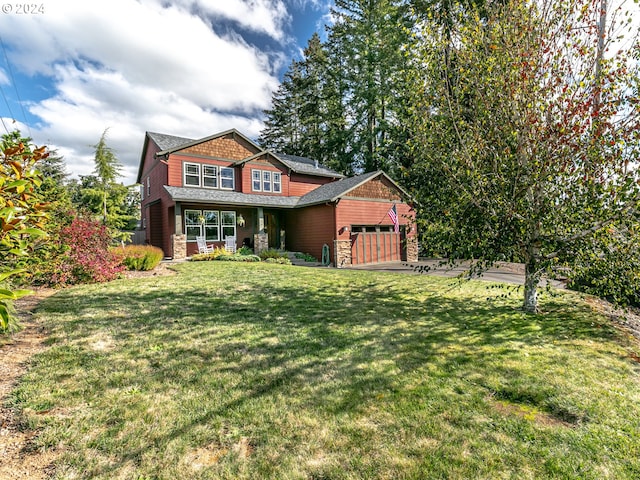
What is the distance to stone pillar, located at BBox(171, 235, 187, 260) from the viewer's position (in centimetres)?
1518

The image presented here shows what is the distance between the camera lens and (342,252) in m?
15.5

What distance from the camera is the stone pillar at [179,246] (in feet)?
49.8

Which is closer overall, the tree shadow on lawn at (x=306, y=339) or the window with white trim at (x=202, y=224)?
the tree shadow on lawn at (x=306, y=339)

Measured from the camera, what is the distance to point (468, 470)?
79.0 inches

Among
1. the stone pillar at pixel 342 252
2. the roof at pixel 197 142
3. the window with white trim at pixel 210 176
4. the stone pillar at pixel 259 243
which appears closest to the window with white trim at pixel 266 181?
the roof at pixel 197 142

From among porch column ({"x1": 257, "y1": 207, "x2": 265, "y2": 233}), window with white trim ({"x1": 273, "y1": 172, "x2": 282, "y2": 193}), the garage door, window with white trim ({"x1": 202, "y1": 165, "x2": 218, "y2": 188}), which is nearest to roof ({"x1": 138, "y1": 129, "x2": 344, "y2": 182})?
window with white trim ({"x1": 273, "y1": 172, "x2": 282, "y2": 193})

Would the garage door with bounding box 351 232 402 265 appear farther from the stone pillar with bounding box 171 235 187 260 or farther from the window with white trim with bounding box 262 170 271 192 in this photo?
the stone pillar with bounding box 171 235 187 260

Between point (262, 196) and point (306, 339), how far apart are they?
49.4ft

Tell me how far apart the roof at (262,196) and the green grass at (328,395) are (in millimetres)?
10427

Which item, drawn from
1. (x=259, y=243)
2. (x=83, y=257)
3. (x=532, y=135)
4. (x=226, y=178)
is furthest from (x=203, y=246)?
(x=532, y=135)

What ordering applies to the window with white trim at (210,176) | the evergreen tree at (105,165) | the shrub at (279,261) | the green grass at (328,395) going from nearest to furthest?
the green grass at (328,395) < the shrub at (279,261) < the window with white trim at (210,176) < the evergreen tree at (105,165)

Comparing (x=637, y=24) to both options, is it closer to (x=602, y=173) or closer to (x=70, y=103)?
(x=602, y=173)

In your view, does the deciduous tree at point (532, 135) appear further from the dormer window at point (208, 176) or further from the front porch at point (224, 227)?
the dormer window at point (208, 176)

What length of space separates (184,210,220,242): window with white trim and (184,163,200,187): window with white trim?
1.69 m
